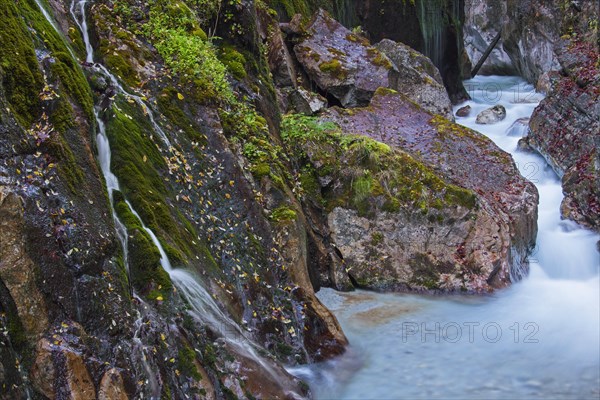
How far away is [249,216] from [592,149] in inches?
370

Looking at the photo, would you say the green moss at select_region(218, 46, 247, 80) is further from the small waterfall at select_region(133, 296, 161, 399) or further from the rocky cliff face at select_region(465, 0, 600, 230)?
the rocky cliff face at select_region(465, 0, 600, 230)

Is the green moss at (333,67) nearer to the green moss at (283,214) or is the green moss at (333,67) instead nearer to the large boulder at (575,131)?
the large boulder at (575,131)

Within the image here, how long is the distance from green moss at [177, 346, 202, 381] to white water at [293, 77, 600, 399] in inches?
66.1

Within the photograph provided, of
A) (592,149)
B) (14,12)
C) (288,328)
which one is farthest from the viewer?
(592,149)

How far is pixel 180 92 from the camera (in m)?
6.71

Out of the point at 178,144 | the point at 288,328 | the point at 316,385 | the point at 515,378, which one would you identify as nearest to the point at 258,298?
the point at 288,328

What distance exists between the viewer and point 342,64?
13055 millimetres

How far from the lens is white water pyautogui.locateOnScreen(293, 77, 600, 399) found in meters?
5.82

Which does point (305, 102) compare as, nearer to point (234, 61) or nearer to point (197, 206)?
point (234, 61)

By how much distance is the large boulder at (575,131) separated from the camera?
1158 cm

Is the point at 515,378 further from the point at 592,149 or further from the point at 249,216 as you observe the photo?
the point at 592,149

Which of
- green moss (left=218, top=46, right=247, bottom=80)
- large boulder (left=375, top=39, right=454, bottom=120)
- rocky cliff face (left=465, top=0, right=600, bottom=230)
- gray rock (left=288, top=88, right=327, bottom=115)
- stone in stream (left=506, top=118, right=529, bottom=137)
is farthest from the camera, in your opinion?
stone in stream (left=506, top=118, right=529, bottom=137)

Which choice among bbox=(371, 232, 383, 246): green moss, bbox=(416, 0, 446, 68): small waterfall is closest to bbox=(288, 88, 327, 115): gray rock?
bbox=(371, 232, 383, 246): green moss

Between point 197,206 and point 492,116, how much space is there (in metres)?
13.7
